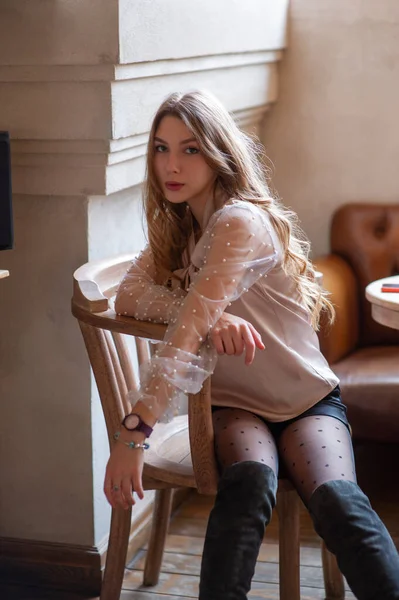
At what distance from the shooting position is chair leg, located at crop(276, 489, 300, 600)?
1.97m

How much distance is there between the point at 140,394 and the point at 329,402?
0.45 meters

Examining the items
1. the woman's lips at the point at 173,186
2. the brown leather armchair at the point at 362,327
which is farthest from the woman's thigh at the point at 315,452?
the brown leather armchair at the point at 362,327

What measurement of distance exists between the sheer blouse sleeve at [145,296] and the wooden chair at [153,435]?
4cm

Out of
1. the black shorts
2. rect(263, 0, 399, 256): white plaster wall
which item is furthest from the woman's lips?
rect(263, 0, 399, 256): white plaster wall

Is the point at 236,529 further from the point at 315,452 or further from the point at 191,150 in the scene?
the point at 191,150

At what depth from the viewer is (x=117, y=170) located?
92.6 inches

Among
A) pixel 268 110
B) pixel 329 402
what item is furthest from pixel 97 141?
pixel 268 110

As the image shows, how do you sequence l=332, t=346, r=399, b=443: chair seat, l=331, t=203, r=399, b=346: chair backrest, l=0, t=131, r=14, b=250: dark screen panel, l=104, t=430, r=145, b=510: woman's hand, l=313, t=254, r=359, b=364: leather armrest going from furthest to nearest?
l=331, t=203, r=399, b=346: chair backrest
l=313, t=254, r=359, b=364: leather armrest
l=332, t=346, r=399, b=443: chair seat
l=0, t=131, r=14, b=250: dark screen panel
l=104, t=430, r=145, b=510: woman's hand

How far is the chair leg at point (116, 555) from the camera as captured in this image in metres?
2.13

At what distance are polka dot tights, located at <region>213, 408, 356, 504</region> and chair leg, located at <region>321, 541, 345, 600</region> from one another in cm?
57

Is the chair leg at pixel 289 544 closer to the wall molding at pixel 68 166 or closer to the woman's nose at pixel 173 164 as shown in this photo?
the woman's nose at pixel 173 164

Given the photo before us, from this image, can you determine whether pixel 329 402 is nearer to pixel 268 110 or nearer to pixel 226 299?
pixel 226 299

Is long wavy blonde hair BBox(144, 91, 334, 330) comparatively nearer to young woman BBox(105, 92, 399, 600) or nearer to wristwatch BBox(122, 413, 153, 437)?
young woman BBox(105, 92, 399, 600)

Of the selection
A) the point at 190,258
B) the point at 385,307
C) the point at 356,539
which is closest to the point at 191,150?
the point at 190,258
